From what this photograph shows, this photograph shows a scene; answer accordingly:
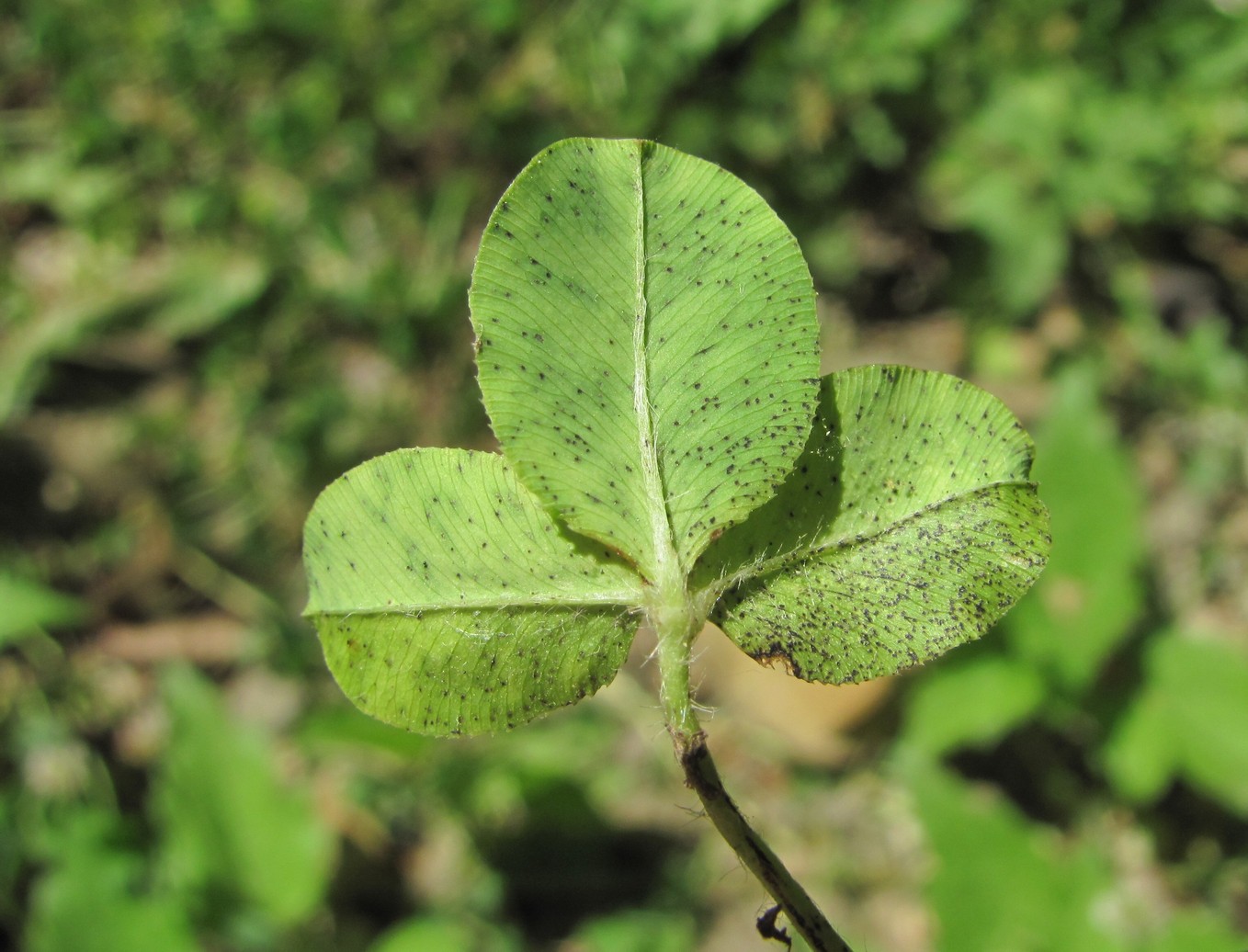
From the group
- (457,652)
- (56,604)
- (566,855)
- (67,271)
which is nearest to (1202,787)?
(566,855)

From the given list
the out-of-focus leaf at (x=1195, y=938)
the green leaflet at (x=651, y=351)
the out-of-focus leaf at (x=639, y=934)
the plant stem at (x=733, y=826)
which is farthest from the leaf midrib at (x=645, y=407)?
the out-of-focus leaf at (x=639, y=934)

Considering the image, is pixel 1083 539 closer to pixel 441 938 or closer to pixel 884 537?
pixel 441 938

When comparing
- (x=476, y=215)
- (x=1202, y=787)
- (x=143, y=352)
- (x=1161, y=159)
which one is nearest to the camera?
(x=1202, y=787)

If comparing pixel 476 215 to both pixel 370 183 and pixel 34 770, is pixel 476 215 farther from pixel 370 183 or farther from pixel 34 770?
pixel 34 770

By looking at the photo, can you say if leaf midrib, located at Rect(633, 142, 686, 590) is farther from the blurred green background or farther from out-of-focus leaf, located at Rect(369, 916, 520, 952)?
out-of-focus leaf, located at Rect(369, 916, 520, 952)

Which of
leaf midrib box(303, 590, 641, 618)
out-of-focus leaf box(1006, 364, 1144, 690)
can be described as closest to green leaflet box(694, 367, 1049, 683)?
leaf midrib box(303, 590, 641, 618)

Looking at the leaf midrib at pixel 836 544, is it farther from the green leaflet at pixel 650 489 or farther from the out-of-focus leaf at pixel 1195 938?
the out-of-focus leaf at pixel 1195 938
